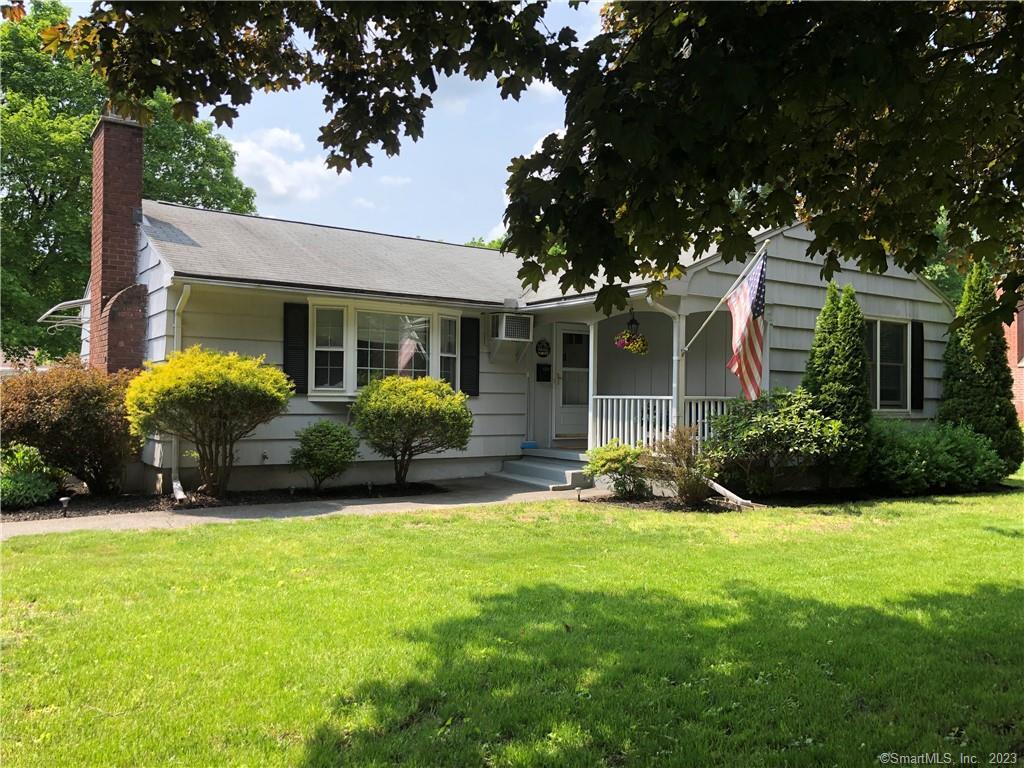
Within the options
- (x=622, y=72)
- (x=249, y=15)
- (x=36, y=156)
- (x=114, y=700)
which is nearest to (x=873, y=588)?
(x=622, y=72)

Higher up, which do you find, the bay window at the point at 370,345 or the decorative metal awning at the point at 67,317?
the decorative metal awning at the point at 67,317

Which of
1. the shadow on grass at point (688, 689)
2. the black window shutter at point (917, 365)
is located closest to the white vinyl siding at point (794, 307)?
the black window shutter at point (917, 365)

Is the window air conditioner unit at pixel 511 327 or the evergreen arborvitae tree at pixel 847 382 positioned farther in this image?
the window air conditioner unit at pixel 511 327

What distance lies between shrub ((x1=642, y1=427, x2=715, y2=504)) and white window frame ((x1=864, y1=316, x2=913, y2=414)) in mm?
4846

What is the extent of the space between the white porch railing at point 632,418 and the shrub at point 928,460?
328 cm

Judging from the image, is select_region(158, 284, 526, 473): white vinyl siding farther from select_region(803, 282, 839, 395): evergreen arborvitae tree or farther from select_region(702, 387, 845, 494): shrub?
select_region(803, 282, 839, 395): evergreen arborvitae tree

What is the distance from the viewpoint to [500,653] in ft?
12.4

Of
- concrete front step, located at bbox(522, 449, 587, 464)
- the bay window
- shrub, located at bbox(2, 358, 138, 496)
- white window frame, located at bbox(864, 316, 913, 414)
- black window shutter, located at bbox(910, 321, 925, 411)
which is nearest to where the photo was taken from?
shrub, located at bbox(2, 358, 138, 496)

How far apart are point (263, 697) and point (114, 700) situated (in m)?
0.67

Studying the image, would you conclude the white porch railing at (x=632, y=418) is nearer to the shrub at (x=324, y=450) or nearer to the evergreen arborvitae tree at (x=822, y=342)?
the evergreen arborvitae tree at (x=822, y=342)

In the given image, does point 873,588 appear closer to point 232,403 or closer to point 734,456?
point 734,456

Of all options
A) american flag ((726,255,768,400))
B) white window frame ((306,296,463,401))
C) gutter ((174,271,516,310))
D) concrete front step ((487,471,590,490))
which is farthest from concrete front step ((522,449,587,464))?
american flag ((726,255,768,400))

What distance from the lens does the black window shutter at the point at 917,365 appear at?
12.8 meters

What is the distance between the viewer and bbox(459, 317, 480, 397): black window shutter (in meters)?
11.9
